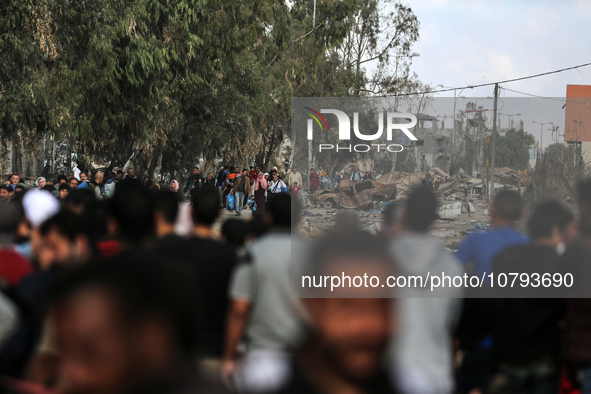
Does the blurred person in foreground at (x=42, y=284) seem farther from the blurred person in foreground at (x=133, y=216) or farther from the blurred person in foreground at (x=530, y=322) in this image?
the blurred person in foreground at (x=530, y=322)

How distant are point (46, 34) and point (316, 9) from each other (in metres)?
21.4

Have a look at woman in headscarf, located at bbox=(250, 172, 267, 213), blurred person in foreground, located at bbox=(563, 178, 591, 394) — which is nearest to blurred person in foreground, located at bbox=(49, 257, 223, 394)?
blurred person in foreground, located at bbox=(563, 178, 591, 394)

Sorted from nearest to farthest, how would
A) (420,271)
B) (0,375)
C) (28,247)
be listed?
1. (0,375)
2. (420,271)
3. (28,247)

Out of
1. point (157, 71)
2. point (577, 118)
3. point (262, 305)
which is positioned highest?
point (157, 71)

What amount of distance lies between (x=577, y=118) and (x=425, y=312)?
7.88 meters

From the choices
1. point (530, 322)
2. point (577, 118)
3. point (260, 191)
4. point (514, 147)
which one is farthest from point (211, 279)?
point (260, 191)

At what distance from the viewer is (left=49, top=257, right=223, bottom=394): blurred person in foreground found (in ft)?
3.87

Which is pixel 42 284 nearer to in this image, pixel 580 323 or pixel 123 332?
pixel 123 332

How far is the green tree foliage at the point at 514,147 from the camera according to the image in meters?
8.94

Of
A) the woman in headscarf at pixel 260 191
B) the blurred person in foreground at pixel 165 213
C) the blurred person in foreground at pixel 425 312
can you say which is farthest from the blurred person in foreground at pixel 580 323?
the woman in headscarf at pixel 260 191

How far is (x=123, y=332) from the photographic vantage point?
119 cm

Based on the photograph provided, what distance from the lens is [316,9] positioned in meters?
33.8

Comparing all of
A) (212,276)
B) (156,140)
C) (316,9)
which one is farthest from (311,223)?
(316,9)

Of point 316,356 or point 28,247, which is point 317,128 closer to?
point 28,247
